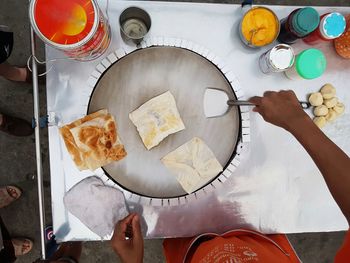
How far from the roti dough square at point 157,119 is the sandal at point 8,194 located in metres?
0.93

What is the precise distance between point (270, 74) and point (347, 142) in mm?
363

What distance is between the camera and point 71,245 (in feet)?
5.34

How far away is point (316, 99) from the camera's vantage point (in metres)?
1.08

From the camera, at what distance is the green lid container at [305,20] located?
96cm


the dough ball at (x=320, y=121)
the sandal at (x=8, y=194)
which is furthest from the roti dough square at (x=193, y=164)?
the sandal at (x=8, y=194)

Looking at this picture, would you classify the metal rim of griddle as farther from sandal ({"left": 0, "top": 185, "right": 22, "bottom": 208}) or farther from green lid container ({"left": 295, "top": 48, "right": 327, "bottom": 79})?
sandal ({"left": 0, "top": 185, "right": 22, "bottom": 208})

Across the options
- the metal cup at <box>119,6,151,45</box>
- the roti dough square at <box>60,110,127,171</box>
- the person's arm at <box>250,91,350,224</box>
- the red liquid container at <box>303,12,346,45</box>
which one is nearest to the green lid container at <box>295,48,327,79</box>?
the red liquid container at <box>303,12,346,45</box>

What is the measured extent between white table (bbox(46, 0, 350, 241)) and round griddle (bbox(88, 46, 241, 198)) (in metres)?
0.06

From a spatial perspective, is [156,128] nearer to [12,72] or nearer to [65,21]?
[65,21]

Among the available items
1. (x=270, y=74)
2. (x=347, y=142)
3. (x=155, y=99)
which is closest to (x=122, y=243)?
Result: (x=155, y=99)

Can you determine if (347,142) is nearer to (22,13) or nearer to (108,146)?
(108,146)

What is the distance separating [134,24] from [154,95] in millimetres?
233

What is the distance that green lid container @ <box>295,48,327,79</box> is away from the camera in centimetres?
102

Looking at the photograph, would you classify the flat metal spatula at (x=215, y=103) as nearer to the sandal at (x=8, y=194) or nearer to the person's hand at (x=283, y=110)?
the person's hand at (x=283, y=110)
